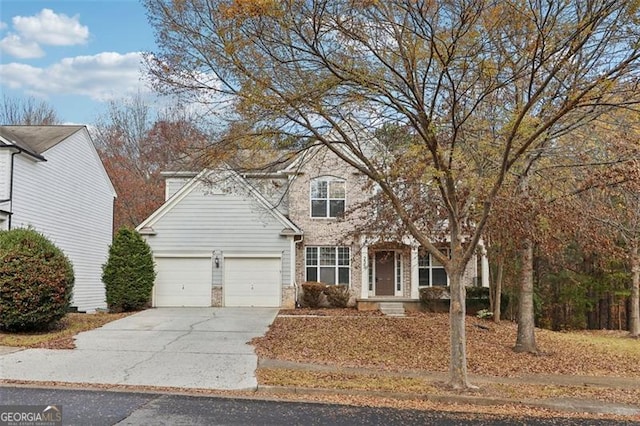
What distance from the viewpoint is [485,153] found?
397 inches

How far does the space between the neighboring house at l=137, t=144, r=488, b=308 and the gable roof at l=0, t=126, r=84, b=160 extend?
4482mm

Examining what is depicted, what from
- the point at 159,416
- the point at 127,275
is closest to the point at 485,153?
the point at 159,416

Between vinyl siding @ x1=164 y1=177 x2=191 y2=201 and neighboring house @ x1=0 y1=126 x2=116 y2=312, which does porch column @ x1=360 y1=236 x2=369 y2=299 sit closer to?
vinyl siding @ x1=164 y1=177 x2=191 y2=201

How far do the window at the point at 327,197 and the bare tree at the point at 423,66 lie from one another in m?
11.9

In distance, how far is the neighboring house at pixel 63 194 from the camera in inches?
658

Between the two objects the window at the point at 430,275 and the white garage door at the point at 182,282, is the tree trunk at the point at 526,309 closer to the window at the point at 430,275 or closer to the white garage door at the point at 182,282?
the window at the point at 430,275

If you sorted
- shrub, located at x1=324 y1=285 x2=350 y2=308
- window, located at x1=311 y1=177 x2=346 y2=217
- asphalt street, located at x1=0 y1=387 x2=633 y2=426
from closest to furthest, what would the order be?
asphalt street, located at x1=0 y1=387 x2=633 y2=426, shrub, located at x1=324 y1=285 x2=350 y2=308, window, located at x1=311 y1=177 x2=346 y2=217

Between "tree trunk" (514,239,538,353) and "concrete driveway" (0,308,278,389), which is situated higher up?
"tree trunk" (514,239,538,353)

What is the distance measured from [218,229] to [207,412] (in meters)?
14.7

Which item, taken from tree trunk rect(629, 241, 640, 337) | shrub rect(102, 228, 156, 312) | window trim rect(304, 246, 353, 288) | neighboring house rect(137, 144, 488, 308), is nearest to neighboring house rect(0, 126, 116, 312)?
shrub rect(102, 228, 156, 312)

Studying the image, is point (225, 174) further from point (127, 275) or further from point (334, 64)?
point (127, 275)

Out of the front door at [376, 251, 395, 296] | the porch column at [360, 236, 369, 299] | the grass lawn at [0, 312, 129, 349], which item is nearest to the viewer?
the grass lawn at [0, 312, 129, 349]

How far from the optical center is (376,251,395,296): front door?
22.5m

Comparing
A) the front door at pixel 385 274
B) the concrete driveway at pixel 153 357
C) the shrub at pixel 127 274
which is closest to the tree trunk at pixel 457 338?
the concrete driveway at pixel 153 357
